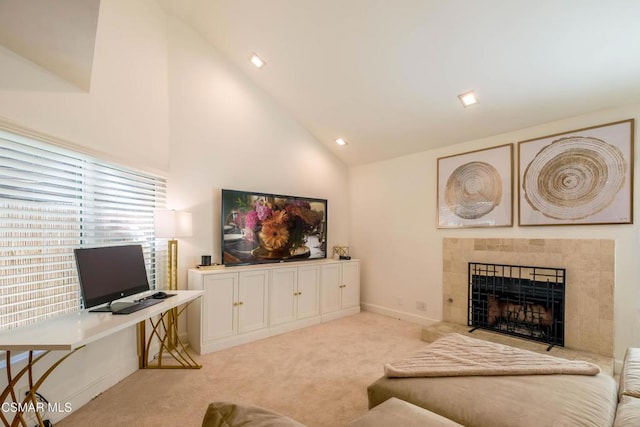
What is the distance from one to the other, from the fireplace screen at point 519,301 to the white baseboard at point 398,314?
622mm

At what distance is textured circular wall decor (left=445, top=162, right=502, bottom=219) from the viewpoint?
143 inches

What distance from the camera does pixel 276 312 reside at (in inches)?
150

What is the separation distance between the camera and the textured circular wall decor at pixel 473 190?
3.62 meters

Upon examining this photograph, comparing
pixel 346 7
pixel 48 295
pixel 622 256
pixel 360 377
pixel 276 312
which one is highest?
pixel 346 7

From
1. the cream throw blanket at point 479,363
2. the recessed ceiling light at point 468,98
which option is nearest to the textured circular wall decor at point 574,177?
the recessed ceiling light at point 468,98

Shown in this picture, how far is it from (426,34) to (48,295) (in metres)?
3.65

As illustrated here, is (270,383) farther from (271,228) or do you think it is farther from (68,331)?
(271,228)

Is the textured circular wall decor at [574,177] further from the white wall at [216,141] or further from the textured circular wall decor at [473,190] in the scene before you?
the white wall at [216,141]

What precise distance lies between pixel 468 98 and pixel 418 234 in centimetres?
192

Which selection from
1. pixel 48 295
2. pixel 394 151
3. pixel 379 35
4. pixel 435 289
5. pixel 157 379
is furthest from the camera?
pixel 394 151

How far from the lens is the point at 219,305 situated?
3328 millimetres

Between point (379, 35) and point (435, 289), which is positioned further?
point (435, 289)

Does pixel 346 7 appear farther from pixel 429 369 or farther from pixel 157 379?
pixel 157 379

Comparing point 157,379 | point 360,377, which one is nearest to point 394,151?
point 360,377
